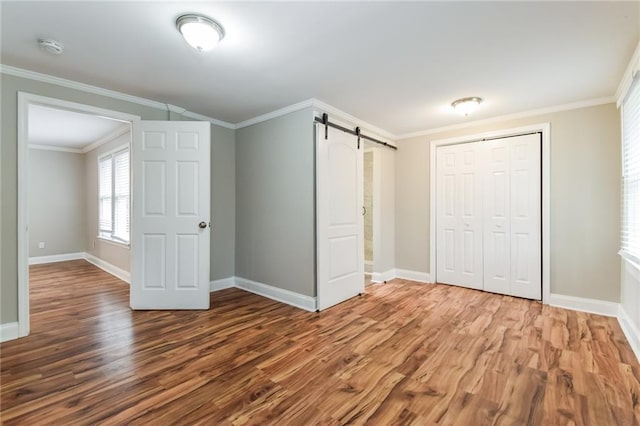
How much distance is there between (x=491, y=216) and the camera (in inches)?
158

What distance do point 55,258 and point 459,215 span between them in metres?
7.94

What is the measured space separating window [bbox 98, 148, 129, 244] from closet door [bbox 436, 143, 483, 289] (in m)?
5.06

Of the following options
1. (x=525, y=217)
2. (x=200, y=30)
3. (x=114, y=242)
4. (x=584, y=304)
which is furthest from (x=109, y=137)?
(x=584, y=304)

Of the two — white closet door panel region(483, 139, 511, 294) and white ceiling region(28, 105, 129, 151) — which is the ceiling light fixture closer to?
white closet door panel region(483, 139, 511, 294)

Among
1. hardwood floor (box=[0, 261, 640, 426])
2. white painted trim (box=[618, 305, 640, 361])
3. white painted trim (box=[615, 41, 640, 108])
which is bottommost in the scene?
hardwood floor (box=[0, 261, 640, 426])

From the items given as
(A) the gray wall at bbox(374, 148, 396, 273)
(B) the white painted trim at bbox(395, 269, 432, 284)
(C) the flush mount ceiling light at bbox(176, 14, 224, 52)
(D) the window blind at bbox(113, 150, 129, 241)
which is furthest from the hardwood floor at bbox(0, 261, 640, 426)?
(C) the flush mount ceiling light at bbox(176, 14, 224, 52)

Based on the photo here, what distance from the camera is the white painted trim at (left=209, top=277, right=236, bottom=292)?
162 inches

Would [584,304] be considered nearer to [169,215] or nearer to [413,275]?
[413,275]

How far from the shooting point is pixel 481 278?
4.12 m

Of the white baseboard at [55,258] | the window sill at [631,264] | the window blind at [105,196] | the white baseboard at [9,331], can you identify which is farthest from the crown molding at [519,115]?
the white baseboard at [55,258]

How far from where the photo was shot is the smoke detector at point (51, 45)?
2166 mm

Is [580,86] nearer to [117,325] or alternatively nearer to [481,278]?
[481,278]

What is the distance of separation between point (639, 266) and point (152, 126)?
16.0ft

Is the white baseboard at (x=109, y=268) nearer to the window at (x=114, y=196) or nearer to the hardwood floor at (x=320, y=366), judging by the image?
the window at (x=114, y=196)
